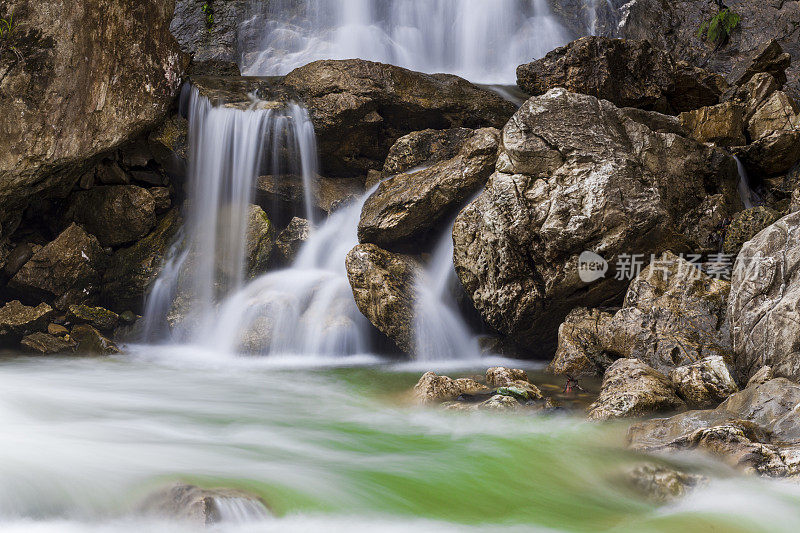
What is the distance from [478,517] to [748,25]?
16.9 m

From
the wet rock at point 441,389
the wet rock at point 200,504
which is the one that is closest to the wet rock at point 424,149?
the wet rock at point 441,389

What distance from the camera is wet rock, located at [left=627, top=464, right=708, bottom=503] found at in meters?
3.71

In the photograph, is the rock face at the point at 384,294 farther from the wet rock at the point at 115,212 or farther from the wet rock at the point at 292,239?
the wet rock at the point at 115,212

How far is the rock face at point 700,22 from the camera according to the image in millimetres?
15211

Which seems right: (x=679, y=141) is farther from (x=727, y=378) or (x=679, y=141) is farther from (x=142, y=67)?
(x=142, y=67)

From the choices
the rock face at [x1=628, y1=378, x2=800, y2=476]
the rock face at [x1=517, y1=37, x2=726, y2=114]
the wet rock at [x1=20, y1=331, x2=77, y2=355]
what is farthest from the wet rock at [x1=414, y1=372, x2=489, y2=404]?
the rock face at [x1=517, y1=37, x2=726, y2=114]

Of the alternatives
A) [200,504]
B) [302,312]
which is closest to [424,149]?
[302,312]

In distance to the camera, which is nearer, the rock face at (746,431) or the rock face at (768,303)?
the rock face at (746,431)

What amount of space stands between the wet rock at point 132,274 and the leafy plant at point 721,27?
47.2 ft

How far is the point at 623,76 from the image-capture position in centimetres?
1166

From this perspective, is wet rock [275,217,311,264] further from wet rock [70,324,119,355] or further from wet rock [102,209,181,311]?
wet rock [70,324,119,355]

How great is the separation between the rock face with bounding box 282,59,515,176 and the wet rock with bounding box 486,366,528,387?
6.05 m

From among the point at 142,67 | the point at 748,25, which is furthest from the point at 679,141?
the point at 748,25

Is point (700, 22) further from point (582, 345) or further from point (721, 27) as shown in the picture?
point (582, 345)
